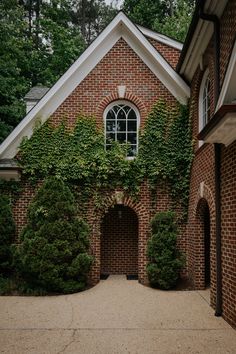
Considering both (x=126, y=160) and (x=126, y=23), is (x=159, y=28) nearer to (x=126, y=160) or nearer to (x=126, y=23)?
(x=126, y=23)

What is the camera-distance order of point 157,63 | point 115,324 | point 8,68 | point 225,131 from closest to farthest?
point 225,131, point 115,324, point 157,63, point 8,68

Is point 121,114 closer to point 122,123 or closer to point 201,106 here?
point 122,123

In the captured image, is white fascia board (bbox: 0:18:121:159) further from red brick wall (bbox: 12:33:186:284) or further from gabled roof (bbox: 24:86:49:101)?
gabled roof (bbox: 24:86:49:101)

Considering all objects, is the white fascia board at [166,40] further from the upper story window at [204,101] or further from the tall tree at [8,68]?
the tall tree at [8,68]

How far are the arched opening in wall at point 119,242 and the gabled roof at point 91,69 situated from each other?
3.95m

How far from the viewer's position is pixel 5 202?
432 inches

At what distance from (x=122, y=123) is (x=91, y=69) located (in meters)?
1.93

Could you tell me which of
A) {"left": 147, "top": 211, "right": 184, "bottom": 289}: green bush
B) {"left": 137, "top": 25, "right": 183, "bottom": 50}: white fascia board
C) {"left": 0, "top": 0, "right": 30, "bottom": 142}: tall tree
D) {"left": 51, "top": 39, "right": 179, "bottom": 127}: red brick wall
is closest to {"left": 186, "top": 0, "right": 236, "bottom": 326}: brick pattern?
{"left": 147, "top": 211, "right": 184, "bottom": 289}: green bush

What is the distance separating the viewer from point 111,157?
1095 cm

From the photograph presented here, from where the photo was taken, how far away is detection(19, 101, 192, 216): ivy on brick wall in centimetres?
1089

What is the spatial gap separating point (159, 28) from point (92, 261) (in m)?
18.8

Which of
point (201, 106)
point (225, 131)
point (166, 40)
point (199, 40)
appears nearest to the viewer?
point (225, 131)

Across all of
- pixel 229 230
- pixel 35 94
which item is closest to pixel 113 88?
pixel 35 94

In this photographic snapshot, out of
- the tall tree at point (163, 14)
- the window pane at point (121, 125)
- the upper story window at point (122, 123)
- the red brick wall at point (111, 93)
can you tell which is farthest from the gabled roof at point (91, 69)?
the tall tree at point (163, 14)
